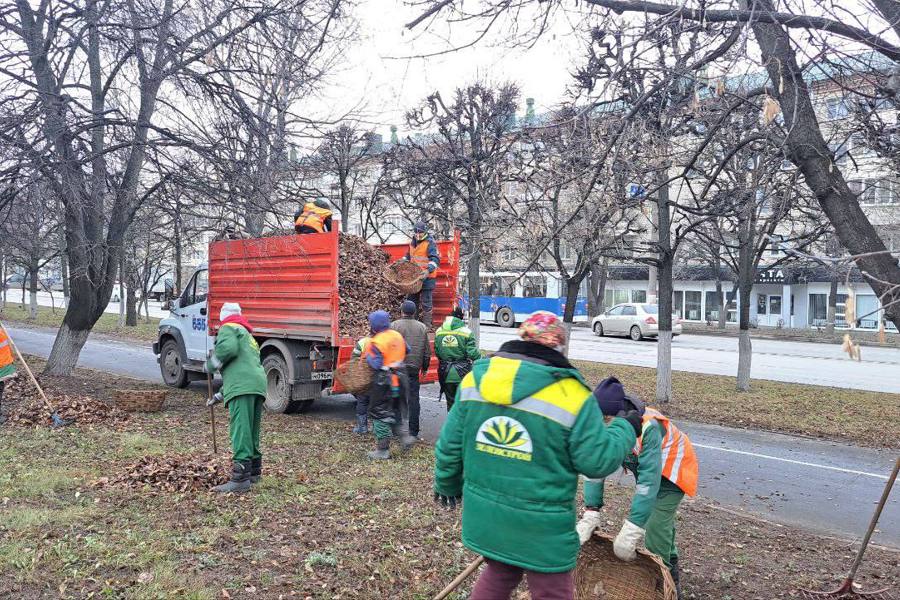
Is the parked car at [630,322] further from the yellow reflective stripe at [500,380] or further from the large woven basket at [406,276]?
the yellow reflective stripe at [500,380]

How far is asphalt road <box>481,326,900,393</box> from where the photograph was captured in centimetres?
1688

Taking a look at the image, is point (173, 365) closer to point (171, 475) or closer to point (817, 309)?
point (171, 475)

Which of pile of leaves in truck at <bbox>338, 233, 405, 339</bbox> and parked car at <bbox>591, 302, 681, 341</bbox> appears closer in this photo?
pile of leaves in truck at <bbox>338, 233, 405, 339</bbox>

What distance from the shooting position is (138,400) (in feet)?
30.7

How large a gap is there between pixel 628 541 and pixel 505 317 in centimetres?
3454

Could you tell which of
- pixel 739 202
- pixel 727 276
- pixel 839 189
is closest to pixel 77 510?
pixel 839 189

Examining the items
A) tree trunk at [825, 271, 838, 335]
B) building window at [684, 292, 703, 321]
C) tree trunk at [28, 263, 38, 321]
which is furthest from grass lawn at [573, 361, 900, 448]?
building window at [684, 292, 703, 321]

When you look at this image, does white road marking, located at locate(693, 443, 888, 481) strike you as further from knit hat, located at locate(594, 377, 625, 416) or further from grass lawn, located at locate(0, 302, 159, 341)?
grass lawn, located at locate(0, 302, 159, 341)

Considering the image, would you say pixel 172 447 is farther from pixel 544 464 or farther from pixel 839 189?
pixel 839 189

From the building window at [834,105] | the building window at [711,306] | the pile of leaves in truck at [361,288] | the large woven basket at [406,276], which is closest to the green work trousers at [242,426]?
the pile of leaves in truck at [361,288]

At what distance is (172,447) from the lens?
7.38m

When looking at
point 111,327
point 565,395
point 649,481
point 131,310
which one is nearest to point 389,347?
point 649,481

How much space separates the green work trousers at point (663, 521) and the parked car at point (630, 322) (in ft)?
85.2

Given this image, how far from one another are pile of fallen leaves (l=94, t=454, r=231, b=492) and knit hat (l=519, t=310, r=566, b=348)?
410cm
